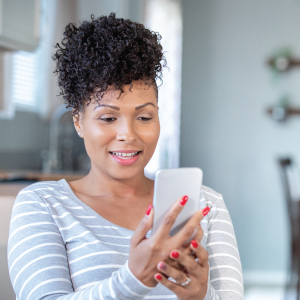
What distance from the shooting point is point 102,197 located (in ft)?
3.24

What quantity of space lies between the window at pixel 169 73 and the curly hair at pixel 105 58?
83.0 inches

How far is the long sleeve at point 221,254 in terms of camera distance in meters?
0.88

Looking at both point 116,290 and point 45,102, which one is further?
point 45,102

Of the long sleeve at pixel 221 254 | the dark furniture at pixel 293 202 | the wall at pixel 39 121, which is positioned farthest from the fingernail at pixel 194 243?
the wall at pixel 39 121

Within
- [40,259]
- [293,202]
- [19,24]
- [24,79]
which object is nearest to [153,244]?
[40,259]

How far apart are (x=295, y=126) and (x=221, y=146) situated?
59cm

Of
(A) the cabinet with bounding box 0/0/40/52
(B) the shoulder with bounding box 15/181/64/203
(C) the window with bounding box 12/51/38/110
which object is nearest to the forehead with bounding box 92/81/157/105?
(B) the shoulder with bounding box 15/181/64/203

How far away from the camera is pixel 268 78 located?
3076mm

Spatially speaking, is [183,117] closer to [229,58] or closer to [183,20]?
[229,58]

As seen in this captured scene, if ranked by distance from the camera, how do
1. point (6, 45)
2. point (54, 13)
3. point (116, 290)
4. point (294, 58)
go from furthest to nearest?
point (54, 13)
point (294, 58)
point (6, 45)
point (116, 290)

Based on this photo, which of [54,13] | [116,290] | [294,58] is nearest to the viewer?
[116,290]

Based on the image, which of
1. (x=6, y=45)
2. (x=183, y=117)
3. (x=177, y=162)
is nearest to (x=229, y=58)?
(x=183, y=117)

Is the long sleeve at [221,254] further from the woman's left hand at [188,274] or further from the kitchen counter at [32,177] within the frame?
the kitchen counter at [32,177]

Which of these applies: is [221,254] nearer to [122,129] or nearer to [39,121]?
[122,129]
